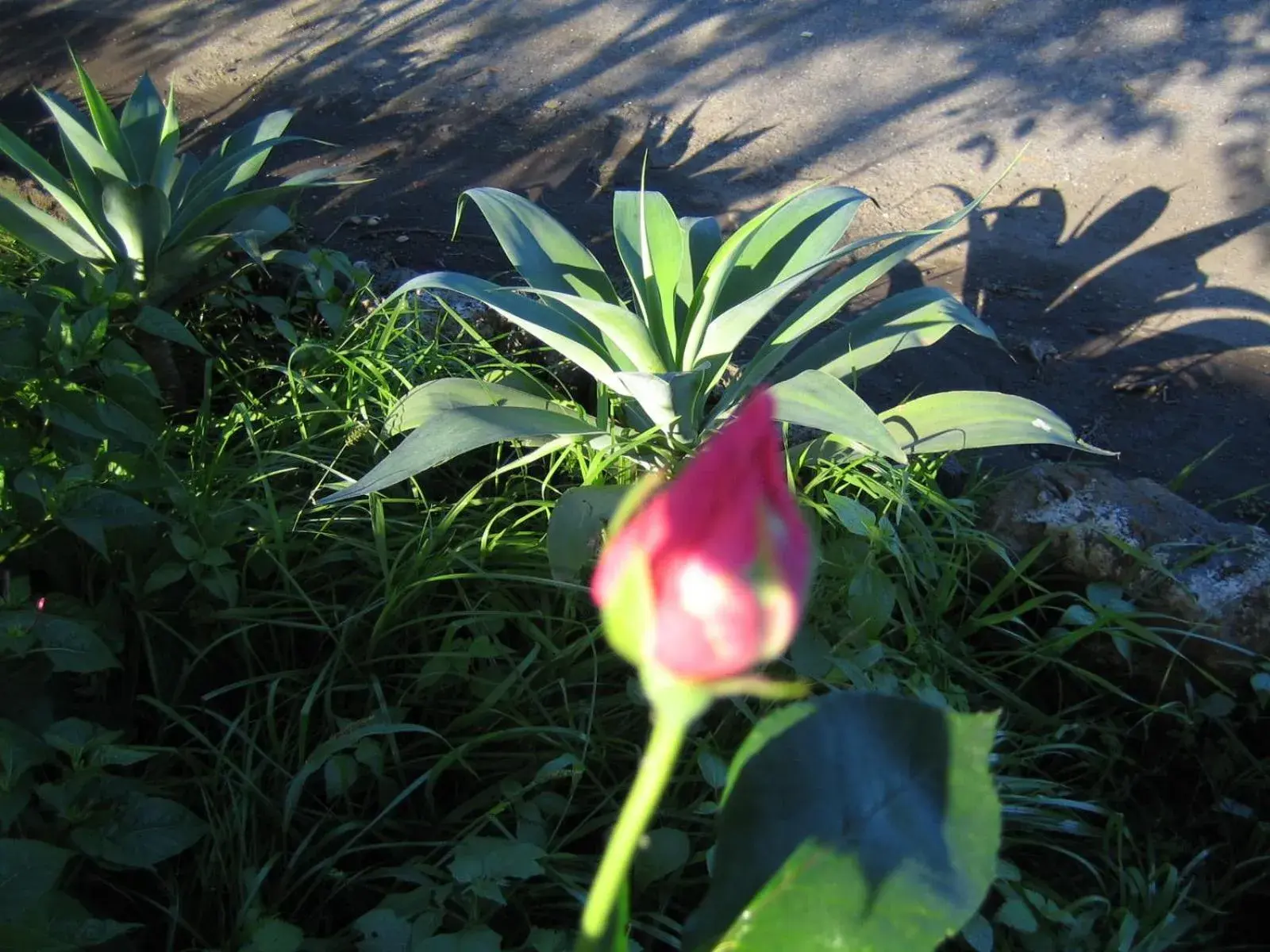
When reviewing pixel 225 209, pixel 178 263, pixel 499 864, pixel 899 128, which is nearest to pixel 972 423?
pixel 499 864

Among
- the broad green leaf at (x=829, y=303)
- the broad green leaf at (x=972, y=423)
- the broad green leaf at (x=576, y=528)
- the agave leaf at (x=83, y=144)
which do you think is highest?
the agave leaf at (x=83, y=144)

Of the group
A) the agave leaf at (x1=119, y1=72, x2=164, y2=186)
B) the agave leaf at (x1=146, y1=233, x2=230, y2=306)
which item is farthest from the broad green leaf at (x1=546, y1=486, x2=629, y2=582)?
the agave leaf at (x1=119, y1=72, x2=164, y2=186)

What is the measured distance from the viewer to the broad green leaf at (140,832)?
1.12m

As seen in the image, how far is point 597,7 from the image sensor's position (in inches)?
203

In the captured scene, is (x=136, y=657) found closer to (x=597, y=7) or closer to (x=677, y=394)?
(x=677, y=394)

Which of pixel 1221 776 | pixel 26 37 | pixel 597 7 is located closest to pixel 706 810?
pixel 1221 776

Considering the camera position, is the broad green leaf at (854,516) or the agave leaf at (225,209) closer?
the broad green leaf at (854,516)

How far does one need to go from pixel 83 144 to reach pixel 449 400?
117 cm

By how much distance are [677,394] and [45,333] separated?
110 cm

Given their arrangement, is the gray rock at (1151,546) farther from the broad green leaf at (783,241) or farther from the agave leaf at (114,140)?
the agave leaf at (114,140)

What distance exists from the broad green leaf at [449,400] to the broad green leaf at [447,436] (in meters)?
0.06

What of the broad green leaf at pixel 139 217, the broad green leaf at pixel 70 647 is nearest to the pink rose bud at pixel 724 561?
the broad green leaf at pixel 70 647

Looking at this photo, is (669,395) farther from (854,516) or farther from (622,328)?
(854,516)

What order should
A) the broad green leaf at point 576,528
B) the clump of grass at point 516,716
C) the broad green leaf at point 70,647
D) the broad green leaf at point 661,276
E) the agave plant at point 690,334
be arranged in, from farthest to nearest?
the broad green leaf at point 661,276 < the agave plant at point 690,334 < the broad green leaf at point 576,528 < the clump of grass at point 516,716 < the broad green leaf at point 70,647
